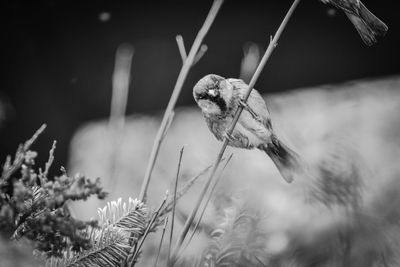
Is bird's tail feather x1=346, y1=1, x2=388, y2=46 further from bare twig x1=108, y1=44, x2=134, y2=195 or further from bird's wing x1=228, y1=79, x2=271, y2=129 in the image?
bare twig x1=108, y1=44, x2=134, y2=195

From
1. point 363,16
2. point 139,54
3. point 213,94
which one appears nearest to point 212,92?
point 213,94

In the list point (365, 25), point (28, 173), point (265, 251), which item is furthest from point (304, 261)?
point (365, 25)

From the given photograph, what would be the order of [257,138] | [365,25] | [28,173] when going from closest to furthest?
1. [28,173]
2. [365,25]
3. [257,138]

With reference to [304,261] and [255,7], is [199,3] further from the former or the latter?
[304,261]

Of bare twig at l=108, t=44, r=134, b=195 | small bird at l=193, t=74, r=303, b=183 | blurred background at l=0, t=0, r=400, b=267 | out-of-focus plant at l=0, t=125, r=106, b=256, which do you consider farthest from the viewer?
blurred background at l=0, t=0, r=400, b=267

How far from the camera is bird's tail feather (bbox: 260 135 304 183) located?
63 cm

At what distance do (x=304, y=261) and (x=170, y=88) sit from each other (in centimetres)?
77

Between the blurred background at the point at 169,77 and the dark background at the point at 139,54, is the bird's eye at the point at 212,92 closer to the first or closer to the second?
the blurred background at the point at 169,77

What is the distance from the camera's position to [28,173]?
12.9 inches

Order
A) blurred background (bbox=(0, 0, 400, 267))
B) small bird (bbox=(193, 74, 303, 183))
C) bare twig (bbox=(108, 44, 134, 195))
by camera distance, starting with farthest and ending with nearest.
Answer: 1. blurred background (bbox=(0, 0, 400, 267))
2. small bird (bbox=(193, 74, 303, 183))
3. bare twig (bbox=(108, 44, 134, 195))

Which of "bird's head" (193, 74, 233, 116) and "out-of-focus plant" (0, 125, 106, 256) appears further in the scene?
"bird's head" (193, 74, 233, 116)

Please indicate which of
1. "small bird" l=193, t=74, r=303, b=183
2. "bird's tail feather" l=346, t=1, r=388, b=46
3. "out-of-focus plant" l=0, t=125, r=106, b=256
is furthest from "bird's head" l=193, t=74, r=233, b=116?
"out-of-focus plant" l=0, t=125, r=106, b=256

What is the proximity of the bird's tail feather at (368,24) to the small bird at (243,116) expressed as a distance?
0.59 ft

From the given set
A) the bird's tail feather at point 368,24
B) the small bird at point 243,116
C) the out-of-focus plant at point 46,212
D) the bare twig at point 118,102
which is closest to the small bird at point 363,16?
the bird's tail feather at point 368,24
